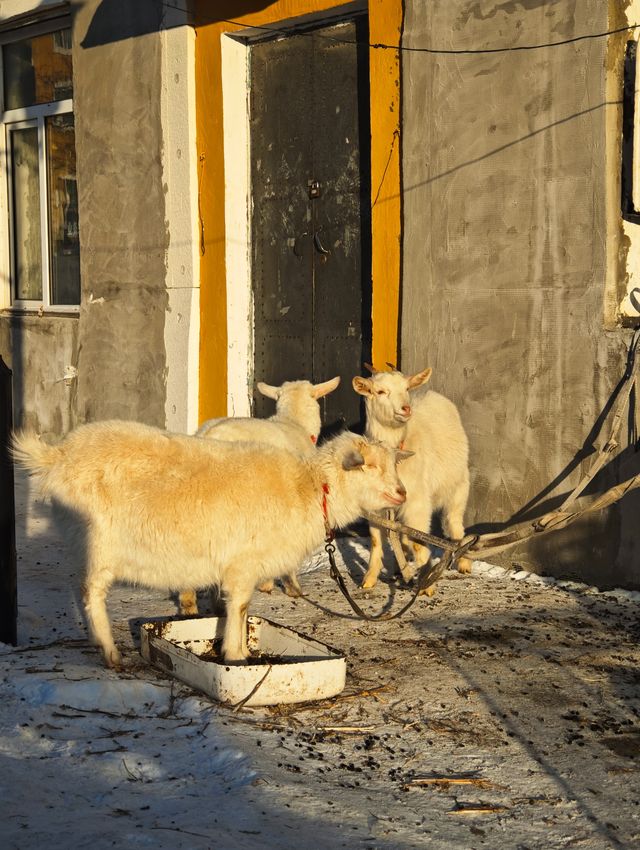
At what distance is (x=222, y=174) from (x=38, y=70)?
149 inches

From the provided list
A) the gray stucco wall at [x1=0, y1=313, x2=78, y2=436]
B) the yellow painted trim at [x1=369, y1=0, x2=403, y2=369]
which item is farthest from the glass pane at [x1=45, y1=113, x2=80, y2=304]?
the yellow painted trim at [x1=369, y1=0, x2=403, y2=369]

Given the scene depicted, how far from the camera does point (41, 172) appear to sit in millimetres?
12711

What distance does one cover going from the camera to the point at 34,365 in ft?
40.7

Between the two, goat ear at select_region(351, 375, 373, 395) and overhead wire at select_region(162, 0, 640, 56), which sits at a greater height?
overhead wire at select_region(162, 0, 640, 56)

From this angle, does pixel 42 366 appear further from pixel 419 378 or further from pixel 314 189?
pixel 419 378

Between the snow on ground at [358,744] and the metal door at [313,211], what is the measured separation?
331cm

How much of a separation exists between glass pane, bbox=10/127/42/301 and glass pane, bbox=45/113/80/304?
36 centimetres

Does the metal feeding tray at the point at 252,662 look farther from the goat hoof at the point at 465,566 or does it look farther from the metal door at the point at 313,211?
the metal door at the point at 313,211

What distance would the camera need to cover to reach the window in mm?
12266

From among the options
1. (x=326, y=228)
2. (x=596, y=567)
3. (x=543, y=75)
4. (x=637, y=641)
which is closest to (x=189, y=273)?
(x=326, y=228)

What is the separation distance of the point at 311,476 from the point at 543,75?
3.47 m

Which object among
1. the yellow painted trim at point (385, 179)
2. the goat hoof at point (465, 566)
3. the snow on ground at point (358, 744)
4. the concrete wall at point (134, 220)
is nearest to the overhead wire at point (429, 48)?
the yellow painted trim at point (385, 179)

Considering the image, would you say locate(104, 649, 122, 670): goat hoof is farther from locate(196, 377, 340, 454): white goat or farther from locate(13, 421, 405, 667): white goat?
locate(196, 377, 340, 454): white goat

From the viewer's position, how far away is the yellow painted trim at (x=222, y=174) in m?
8.37
